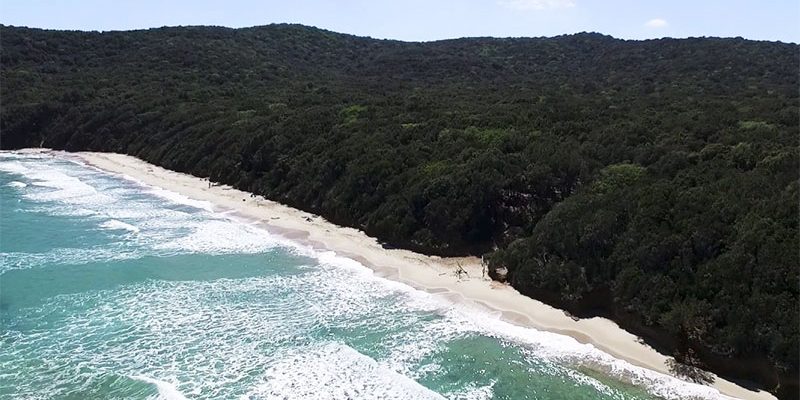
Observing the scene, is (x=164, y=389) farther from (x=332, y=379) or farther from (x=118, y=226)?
(x=118, y=226)

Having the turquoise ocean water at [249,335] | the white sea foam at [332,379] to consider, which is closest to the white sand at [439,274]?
the turquoise ocean water at [249,335]

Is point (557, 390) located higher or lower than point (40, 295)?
higher

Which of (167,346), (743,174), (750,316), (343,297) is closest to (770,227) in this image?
(750,316)

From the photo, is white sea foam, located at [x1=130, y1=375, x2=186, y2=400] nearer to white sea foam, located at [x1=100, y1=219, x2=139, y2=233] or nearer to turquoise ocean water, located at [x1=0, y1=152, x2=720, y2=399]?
turquoise ocean water, located at [x1=0, y1=152, x2=720, y2=399]

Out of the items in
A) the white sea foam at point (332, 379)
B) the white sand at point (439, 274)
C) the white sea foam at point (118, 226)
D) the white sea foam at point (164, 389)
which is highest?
the white sand at point (439, 274)

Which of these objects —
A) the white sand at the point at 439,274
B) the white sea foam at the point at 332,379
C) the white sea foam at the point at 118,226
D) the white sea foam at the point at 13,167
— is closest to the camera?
the white sea foam at the point at 332,379

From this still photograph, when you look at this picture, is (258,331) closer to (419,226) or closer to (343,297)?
(343,297)

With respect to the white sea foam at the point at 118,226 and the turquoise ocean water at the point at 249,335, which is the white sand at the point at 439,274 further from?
the white sea foam at the point at 118,226
